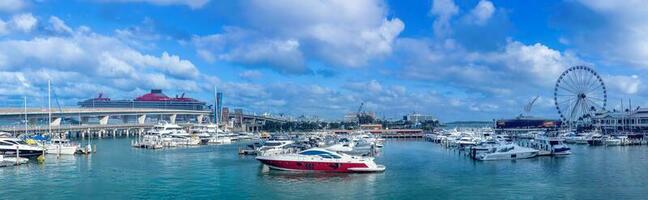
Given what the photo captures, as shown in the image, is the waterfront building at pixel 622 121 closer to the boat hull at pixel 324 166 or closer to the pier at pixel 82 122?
the boat hull at pixel 324 166

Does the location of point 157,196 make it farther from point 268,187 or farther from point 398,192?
point 398,192

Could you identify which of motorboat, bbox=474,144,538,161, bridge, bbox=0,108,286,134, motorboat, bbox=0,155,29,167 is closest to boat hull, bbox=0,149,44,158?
motorboat, bbox=0,155,29,167

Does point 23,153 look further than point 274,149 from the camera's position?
No

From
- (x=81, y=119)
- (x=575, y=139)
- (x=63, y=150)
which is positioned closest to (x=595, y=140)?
(x=575, y=139)

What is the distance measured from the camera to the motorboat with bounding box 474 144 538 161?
2280 inches

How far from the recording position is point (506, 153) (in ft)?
191

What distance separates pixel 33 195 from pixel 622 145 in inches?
3146

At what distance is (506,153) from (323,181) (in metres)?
25.1

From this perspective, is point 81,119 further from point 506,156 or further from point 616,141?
point 616,141

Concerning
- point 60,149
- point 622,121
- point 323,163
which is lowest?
point 323,163

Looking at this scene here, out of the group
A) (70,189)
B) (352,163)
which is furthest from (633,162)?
(70,189)

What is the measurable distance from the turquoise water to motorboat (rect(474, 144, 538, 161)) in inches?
73.3

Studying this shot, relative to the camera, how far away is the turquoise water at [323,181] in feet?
115

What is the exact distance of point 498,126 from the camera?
18238 cm
